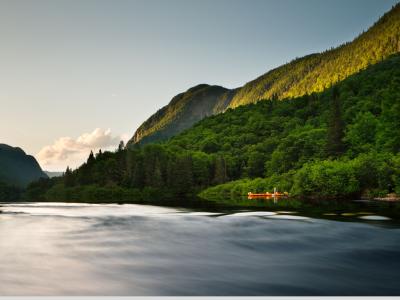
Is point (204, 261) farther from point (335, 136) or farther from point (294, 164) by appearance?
point (294, 164)

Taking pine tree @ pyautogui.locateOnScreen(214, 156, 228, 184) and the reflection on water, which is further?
pine tree @ pyautogui.locateOnScreen(214, 156, 228, 184)

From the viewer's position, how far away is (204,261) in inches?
628

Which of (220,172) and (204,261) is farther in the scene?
(220,172)

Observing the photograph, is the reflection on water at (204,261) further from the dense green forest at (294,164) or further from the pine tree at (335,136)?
the pine tree at (335,136)

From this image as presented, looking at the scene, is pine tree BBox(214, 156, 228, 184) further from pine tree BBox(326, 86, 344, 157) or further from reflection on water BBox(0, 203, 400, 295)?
reflection on water BBox(0, 203, 400, 295)

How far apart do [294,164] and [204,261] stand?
10819 centimetres

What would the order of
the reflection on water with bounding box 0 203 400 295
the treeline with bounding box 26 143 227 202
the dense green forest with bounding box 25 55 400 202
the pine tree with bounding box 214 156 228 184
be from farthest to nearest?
the pine tree with bounding box 214 156 228 184 → the treeline with bounding box 26 143 227 202 → the dense green forest with bounding box 25 55 400 202 → the reflection on water with bounding box 0 203 400 295

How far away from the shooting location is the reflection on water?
1198 centimetres

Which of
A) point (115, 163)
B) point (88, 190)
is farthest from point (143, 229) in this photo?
point (115, 163)

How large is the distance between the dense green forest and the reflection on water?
149 feet

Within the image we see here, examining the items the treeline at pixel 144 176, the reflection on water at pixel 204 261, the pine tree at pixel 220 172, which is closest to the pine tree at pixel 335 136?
the treeline at pixel 144 176

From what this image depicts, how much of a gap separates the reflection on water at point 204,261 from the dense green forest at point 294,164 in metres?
45.5

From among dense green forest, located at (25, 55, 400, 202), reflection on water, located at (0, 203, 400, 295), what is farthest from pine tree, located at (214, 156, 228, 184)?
reflection on water, located at (0, 203, 400, 295)

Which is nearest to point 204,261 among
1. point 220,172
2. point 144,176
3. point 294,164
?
point 294,164
